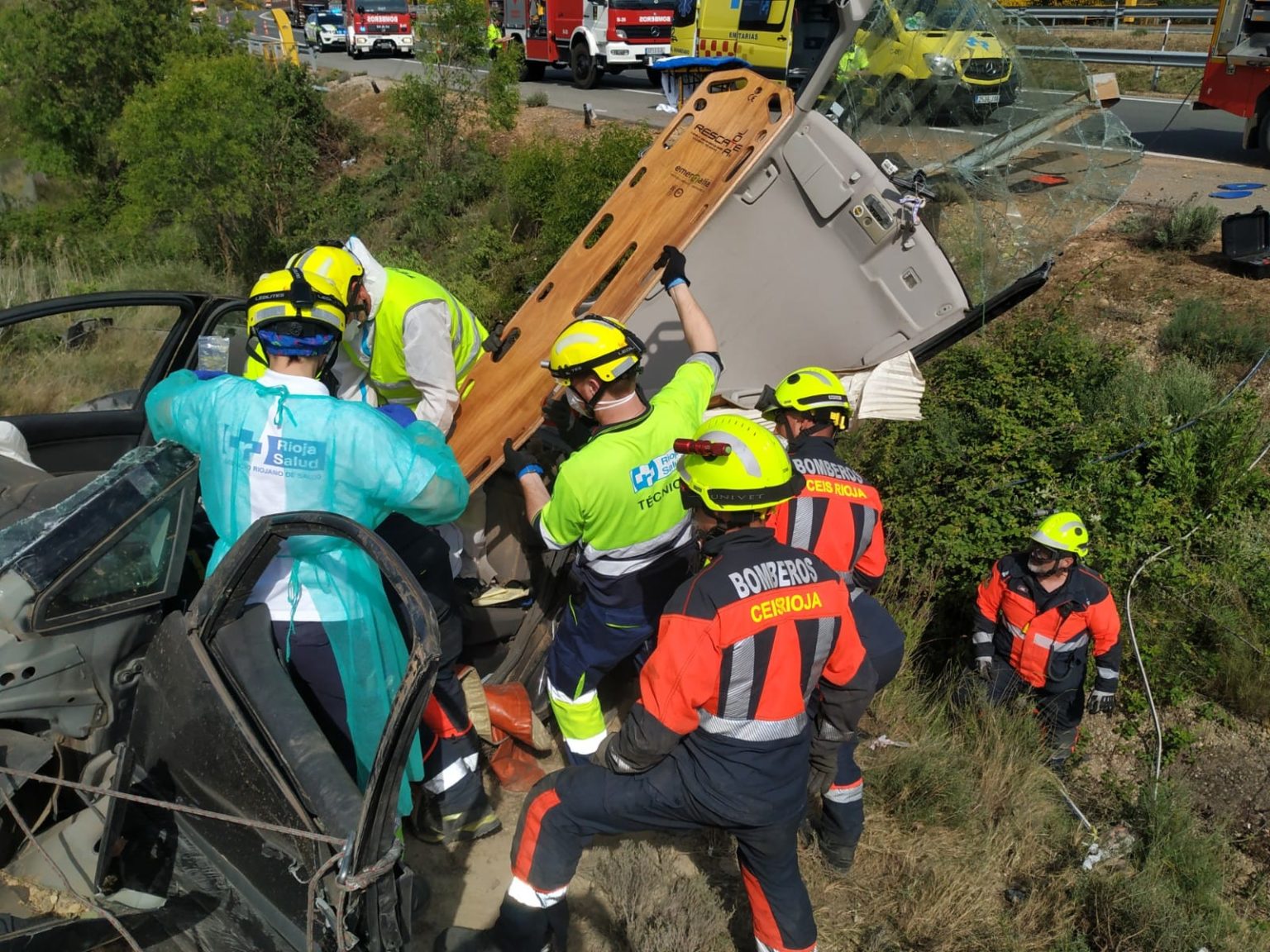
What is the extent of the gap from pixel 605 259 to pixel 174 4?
14.5 metres

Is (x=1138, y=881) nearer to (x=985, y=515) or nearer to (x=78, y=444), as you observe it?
(x=985, y=515)

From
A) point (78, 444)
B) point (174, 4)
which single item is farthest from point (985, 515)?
point (174, 4)

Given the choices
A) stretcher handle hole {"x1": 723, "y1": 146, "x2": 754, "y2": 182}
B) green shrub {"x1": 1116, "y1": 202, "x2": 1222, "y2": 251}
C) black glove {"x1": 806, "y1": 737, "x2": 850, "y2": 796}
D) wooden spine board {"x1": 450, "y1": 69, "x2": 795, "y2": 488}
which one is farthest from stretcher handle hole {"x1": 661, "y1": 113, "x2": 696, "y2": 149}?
green shrub {"x1": 1116, "y1": 202, "x2": 1222, "y2": 251}

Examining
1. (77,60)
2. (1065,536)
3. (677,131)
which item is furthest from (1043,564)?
(77,60)

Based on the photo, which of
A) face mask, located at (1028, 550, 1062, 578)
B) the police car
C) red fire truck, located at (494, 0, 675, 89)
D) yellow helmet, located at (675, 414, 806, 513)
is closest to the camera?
yellow helmet, located at (675, 414, 806, 513)

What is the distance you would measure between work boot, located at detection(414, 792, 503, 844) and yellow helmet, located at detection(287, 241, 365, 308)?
1849 millimetres

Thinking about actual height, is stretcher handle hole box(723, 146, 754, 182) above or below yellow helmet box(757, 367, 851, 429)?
above

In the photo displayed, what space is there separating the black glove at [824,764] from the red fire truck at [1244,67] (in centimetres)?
1076

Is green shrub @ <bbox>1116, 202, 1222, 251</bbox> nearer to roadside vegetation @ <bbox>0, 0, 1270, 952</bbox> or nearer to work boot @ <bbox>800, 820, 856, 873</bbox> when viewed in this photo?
roadside vegetation @ <bbox>0, 0, 1270, 952</bbox>

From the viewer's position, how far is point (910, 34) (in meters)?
4.44

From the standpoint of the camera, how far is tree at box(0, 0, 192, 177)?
14016mm

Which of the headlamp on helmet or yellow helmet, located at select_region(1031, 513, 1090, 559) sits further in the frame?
yellow helmet, located at select_region(1031, 513, 1090, 559)

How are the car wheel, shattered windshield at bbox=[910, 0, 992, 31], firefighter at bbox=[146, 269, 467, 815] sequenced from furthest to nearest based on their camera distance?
1. the car wheel
2. shattered windshield at bbox=[910, 0, 992, 31]
3. firefighter at bbox=[146, 269, 467, 815]

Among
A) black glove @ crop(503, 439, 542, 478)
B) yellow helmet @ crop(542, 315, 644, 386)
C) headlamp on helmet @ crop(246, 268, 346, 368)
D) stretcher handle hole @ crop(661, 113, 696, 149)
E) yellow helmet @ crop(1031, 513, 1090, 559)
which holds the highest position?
stretcher handle hole @ crop(661, 113, 696, 149)
